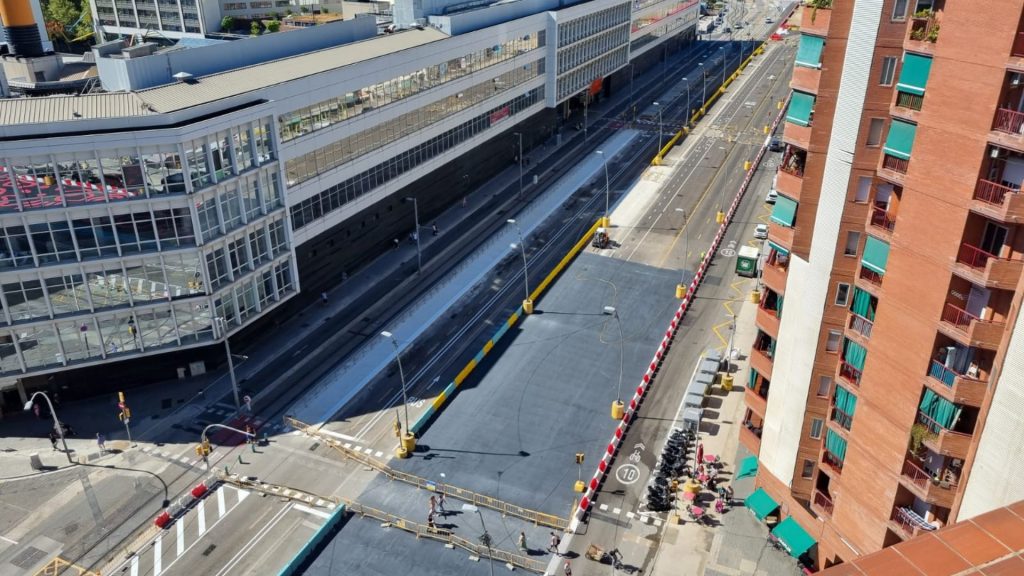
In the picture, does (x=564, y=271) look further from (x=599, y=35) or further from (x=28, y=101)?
(x=599, y=35)

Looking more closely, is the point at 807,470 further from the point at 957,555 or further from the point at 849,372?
the point at 957,555

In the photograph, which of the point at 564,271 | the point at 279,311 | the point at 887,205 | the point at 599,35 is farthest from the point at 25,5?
the point at 887,205

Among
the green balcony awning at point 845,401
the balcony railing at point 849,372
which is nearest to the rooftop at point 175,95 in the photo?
the balcony railing at point 849,372

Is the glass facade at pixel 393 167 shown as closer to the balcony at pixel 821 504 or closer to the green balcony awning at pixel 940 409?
the balcony at pixel 821 504

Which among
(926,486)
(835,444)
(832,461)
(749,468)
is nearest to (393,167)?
(749,468)

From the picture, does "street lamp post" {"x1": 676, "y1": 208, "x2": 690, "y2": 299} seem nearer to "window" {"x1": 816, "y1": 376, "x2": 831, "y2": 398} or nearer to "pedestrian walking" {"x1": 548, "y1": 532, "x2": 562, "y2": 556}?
"window" {"x1": 816, "y1": 376, "x2": 831, "y2": 398}
